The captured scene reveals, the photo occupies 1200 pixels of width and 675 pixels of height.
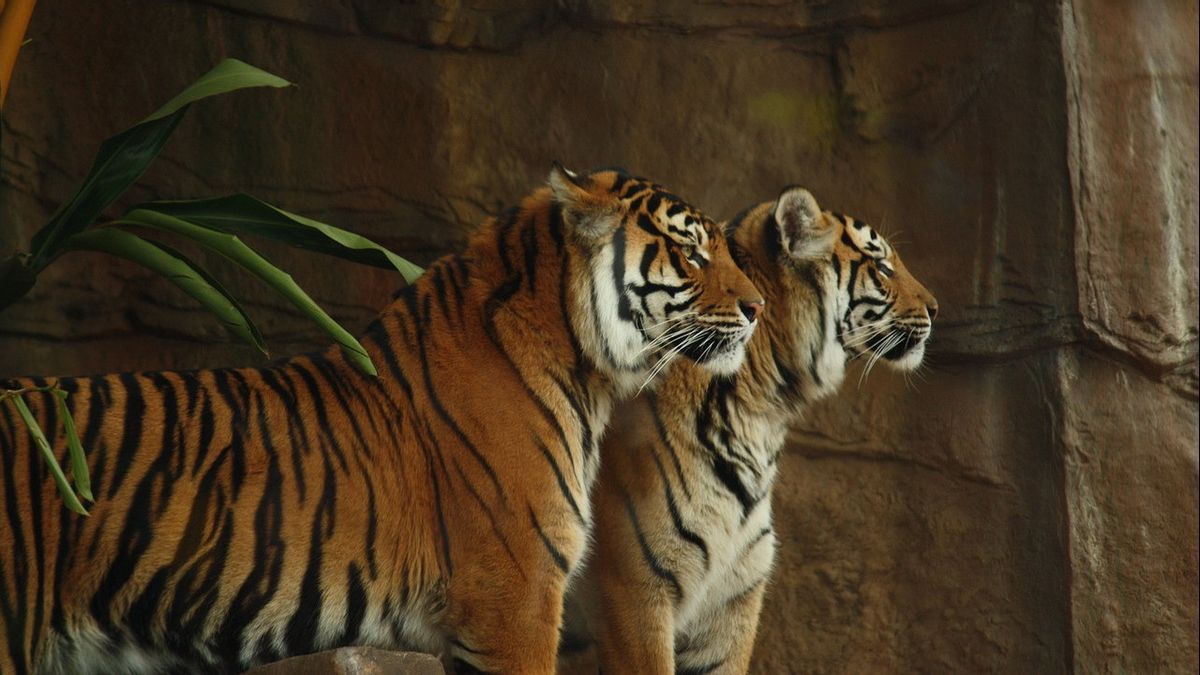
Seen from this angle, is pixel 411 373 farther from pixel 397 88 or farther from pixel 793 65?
pixel 793 65

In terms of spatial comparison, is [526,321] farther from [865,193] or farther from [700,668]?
[865,193]

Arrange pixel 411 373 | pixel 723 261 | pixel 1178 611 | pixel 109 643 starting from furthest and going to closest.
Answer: pixel 1178 611 < pixel 723 261 < pixel 411 373 < pixel 109 643

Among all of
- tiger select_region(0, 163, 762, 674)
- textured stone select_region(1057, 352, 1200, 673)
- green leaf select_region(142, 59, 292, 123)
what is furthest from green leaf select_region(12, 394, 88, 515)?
textured stone select_region(1057, 352, 1200, 673)

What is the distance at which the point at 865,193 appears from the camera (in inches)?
219

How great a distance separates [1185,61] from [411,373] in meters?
3.12

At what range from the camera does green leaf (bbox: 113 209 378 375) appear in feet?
11.9

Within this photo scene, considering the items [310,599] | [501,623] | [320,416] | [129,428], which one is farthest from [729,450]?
[129,428]

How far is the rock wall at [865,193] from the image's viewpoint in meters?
5.15

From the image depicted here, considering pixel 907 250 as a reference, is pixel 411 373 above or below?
below

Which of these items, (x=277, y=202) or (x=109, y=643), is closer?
(x=109, y=643)

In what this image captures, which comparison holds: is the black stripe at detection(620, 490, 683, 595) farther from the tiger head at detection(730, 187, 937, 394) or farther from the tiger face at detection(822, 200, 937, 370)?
the tiger face at detection(822, 200, 937, 370)

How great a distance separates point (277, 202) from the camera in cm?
539

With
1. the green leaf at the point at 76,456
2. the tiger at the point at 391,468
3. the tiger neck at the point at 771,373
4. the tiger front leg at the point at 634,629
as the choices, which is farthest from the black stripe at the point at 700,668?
the green leaf at the point at 76,456

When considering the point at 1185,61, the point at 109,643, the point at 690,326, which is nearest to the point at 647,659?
the point at 690,326
